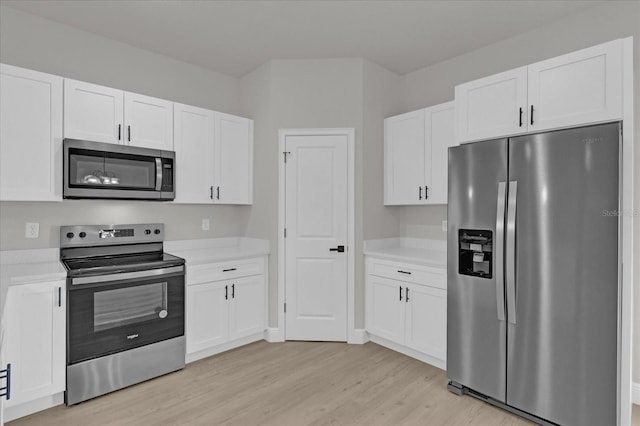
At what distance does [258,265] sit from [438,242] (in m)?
1.89

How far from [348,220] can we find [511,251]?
5.59 ft

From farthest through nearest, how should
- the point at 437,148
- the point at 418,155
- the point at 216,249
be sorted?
the point at 216,249, the point at 418,155, the point at 437,148

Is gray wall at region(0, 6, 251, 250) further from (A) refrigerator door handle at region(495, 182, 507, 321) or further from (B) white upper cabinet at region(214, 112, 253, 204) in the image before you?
(A) refrigerator door handle at region(495, 182, 507, 321)

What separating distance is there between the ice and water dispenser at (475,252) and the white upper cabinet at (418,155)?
2.69 ft

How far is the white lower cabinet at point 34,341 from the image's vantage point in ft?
7.45

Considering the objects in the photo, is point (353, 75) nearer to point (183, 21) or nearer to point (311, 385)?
point (183, 21)

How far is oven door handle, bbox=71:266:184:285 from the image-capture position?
8.38ft

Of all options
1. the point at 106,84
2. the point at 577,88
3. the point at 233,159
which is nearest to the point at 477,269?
the point at 577,88

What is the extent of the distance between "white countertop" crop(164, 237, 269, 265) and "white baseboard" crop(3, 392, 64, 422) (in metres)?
1.28

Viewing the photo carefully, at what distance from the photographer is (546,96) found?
232 centimetres

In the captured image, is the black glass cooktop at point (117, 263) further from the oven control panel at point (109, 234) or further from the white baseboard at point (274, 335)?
the white baseboard at point (274, 335)

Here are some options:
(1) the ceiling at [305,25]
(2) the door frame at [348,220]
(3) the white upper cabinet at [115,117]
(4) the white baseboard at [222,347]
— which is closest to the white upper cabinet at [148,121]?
(3) the white upper cabinet at [115,117]

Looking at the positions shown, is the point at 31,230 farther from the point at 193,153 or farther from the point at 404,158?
the point at 404,158

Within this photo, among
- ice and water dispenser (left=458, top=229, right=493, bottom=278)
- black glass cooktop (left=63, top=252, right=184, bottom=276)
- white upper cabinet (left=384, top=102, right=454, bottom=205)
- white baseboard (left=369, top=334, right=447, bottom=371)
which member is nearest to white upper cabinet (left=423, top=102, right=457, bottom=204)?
white upper cabinet (left=384, top=102, right=454, bottom=205)
